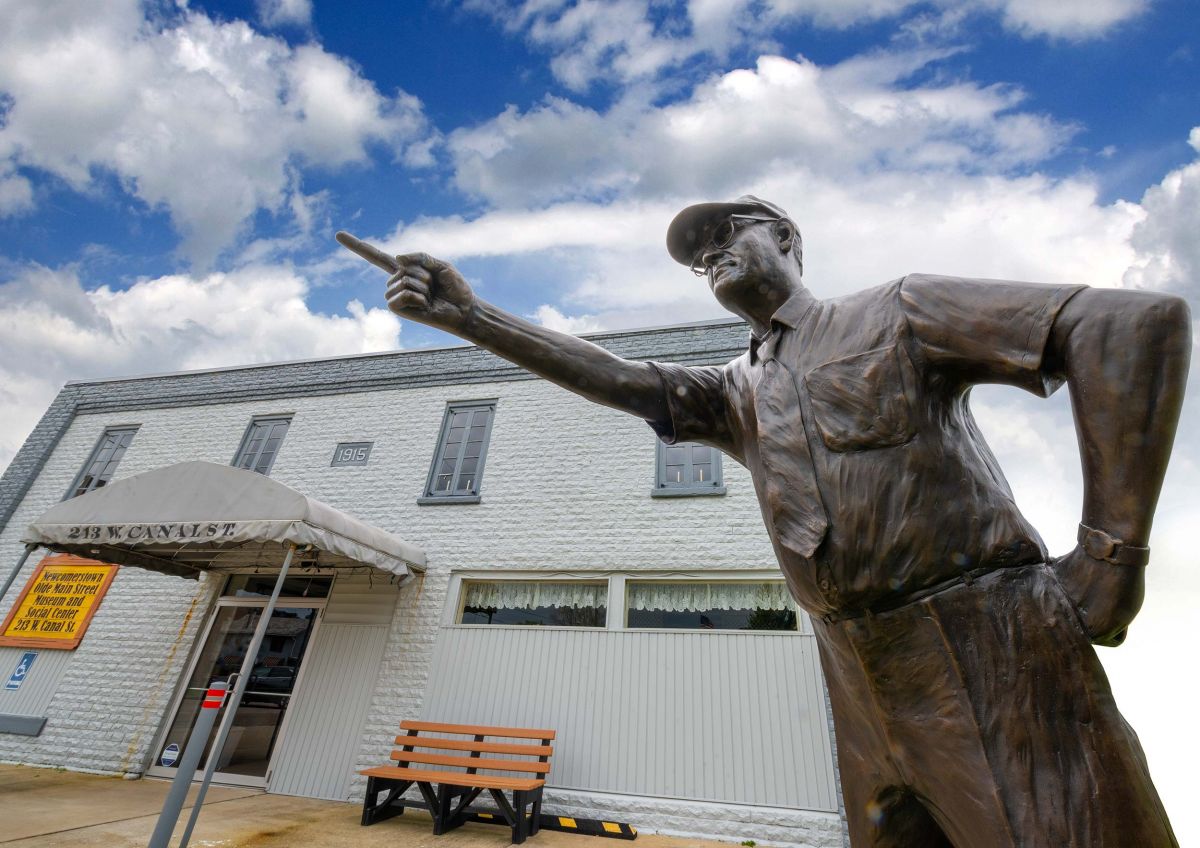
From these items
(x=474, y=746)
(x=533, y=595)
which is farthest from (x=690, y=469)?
(x=474, y=746)

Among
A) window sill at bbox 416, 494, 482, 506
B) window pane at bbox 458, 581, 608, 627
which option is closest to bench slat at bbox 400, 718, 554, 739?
window pane at bbox 458, 581, 608, 627

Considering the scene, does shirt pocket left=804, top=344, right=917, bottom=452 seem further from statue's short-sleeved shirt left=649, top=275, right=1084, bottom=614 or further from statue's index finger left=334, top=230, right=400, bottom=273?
statue's index finger left=334, top=230, right=400, bottom=273

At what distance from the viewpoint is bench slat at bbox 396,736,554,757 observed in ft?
20.1

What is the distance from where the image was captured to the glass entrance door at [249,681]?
24.6 feet

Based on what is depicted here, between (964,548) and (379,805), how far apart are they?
7091mm

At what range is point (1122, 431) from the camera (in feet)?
2.69

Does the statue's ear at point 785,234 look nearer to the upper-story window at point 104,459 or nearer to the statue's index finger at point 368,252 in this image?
the statue's index finger at point 368,252

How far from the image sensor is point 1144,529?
801 millimetres

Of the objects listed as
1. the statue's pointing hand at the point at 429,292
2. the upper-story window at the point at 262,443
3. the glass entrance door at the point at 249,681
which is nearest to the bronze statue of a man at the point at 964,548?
the statue's pointing hand at the point at 429,292

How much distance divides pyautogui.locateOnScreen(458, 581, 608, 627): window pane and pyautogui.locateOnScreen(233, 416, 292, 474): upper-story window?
4.39m

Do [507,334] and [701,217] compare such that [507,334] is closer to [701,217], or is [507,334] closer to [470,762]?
[701,217]

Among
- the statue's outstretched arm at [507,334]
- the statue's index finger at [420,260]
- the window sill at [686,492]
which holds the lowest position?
the statue's outstretched arm at [507,334]

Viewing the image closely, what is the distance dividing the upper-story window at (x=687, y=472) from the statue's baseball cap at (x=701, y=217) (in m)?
6.16

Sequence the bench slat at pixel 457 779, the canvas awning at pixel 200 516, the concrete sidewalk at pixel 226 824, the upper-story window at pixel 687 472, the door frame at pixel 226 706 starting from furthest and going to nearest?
the upper-story window at pixel 687 472 → the door frame at pixel 226 706 → the bench slat at pixel 457 779 → the canvas awning at pixel 200 516 → the concrete sidewalk at pixel 226 824
